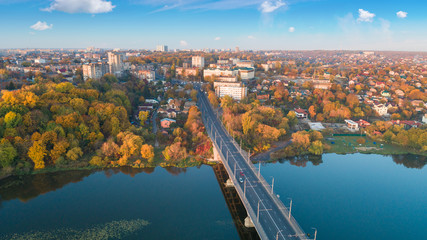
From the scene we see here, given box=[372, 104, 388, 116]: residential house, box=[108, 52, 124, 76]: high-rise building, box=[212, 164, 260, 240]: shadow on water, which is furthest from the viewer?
box=[108, 52, 124, 76]: high-rise building

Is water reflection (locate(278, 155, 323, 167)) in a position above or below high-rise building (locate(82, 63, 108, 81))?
Result: below

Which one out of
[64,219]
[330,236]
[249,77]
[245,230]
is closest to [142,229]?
[64,219]

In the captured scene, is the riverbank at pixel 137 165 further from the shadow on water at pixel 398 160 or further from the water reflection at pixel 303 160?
the shadow on water at pixel 398 160

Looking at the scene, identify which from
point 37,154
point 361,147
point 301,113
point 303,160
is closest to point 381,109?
point 301,113

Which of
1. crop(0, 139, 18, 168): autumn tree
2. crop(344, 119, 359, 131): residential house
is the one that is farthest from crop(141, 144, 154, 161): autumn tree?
crop(344, 119, 359, 131): residential house

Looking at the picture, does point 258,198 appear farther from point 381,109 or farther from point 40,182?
point 381,109

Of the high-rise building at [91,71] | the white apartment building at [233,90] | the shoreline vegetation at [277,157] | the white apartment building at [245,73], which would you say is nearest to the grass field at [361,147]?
the shoreline vegetation at [277,157]

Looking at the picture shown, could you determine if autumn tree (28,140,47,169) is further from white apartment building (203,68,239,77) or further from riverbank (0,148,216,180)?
white apartment building (203,68,239,77)
